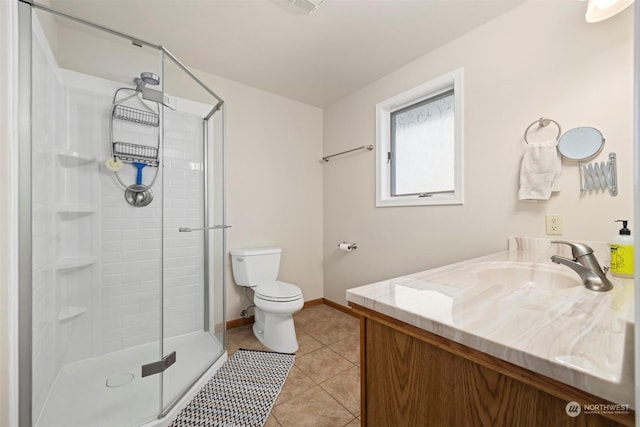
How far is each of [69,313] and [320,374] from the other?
1.63 meters

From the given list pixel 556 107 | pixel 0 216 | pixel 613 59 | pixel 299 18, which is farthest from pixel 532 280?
pixel 0 216

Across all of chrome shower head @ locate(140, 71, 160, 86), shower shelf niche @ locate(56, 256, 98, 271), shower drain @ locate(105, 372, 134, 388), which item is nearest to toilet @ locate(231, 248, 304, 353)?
shower drain @ locate(105, 372, 134, 388)

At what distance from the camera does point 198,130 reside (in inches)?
81.1

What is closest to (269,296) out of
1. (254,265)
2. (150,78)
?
(254,265)

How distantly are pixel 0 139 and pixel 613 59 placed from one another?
2.53 m

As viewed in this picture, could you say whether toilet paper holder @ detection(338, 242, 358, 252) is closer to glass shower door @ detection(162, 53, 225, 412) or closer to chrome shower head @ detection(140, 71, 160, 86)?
glass shower door @ detection(162, 53, 225, 412)

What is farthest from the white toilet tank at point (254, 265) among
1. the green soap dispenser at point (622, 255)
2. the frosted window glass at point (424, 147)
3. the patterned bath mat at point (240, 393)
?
the green soap dispenser at point (622, 255)

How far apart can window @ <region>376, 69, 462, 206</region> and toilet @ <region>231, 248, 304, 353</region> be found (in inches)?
44.6

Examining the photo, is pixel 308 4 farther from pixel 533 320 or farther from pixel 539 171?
pixel 533 320

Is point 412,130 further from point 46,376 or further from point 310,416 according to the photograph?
point 46,376

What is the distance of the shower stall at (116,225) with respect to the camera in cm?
125

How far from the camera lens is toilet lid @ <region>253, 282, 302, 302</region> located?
1.91 meters

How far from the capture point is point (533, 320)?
1.89 ft

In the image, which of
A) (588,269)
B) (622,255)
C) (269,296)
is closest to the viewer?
(588,269)
